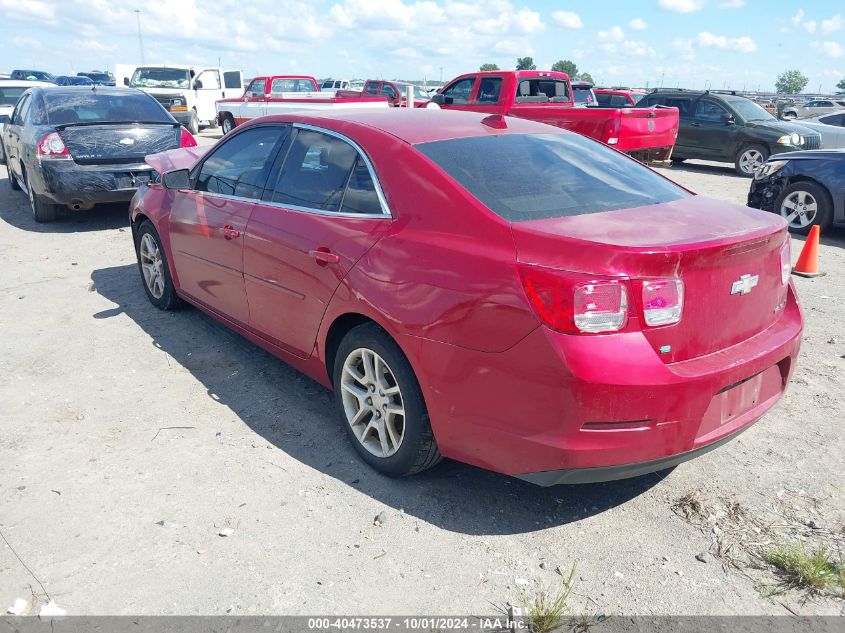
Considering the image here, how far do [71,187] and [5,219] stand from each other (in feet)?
6.91

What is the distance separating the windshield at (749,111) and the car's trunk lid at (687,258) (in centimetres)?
1362

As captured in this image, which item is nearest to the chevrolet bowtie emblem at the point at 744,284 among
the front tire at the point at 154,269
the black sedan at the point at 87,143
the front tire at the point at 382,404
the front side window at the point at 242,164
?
the front tire at the point at 382,404

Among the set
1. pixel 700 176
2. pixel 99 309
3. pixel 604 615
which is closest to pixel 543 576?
pixel 604 615

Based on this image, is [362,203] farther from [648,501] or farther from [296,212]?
[648,501]

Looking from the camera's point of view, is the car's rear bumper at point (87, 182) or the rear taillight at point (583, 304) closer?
the rear taillight at point (583, 304)

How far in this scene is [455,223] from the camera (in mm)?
2943

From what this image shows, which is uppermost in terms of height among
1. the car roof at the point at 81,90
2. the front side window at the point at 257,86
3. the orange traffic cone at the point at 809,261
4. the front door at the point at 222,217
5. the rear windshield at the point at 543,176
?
the front side window at the point at 257,86

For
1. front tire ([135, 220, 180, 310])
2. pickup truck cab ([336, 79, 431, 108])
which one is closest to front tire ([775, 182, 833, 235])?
front tire ([135, 220, 180, 310])

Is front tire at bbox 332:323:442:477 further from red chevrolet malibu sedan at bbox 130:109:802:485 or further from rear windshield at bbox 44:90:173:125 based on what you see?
rear windshield at bbox 44:90:173:125

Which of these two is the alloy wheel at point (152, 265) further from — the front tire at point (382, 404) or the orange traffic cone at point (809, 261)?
the orange traffic cone at point (809, 261)

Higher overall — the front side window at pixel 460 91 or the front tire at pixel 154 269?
the front side window at pixel 460 91

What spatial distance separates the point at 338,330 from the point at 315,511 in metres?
0.93

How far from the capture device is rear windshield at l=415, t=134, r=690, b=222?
306cm

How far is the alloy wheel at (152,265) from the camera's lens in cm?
560
